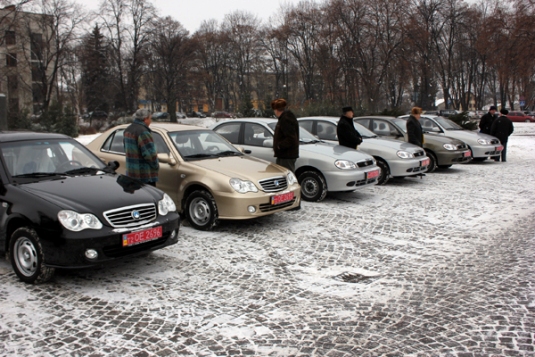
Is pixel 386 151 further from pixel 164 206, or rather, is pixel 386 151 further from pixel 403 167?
pixel 164 206

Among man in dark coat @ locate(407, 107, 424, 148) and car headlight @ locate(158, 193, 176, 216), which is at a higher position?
man in dark coat @ locate(407, 107, 424, 148)

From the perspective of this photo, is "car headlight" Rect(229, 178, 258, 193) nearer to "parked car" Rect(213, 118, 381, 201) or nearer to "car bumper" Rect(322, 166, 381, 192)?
Result: "parked car" Rect(213, 118, 381, 201)

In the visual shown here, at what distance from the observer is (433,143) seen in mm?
14305

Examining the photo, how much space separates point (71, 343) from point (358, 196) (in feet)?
24.8

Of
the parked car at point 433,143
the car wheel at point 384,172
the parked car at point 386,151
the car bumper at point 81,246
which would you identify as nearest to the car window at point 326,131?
the parked car at point 386,151

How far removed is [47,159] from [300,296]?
3466 mm

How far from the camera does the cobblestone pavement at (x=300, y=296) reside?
3.78 metres

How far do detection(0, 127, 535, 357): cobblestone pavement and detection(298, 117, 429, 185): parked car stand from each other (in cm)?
364

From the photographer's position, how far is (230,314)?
434cm

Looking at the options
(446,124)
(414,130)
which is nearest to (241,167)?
(414,130)

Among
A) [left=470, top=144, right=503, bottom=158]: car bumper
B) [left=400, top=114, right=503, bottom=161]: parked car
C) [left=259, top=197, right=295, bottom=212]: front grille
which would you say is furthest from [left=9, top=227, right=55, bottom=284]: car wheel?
Answer: [left=470, top=144, right=503, bottom=158]: car bumper

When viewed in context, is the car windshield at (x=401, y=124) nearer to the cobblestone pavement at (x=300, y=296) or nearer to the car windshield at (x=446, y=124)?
the car windshield at (x=446, y=124)

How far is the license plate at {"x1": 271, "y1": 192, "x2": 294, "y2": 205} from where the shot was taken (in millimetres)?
7180

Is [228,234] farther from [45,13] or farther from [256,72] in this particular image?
[256,72]
